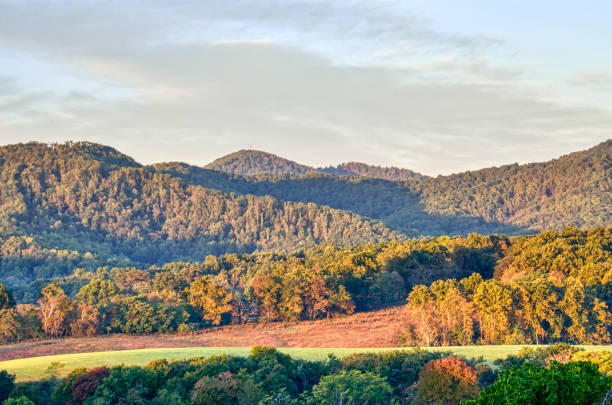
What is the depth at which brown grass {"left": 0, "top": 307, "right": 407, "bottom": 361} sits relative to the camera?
5047 centimetres

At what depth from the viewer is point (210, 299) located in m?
63.1

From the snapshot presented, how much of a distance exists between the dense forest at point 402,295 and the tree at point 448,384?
21.0m

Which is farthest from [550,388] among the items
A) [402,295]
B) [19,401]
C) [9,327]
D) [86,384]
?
[402,295]

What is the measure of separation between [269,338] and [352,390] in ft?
97.0

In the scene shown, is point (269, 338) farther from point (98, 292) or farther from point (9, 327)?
point (98, 292)

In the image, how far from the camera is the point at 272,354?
110 feet

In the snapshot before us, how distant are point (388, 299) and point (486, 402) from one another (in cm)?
5915

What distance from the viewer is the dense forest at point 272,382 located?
2753 cm

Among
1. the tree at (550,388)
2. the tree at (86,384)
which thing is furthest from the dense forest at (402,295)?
the tree at (550,388)

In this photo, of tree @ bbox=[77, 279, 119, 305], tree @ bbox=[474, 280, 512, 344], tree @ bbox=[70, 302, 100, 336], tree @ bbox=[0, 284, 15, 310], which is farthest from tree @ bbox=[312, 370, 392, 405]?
tree @ bbox=[77, 279, 119, 305]

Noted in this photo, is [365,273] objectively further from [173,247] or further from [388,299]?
[173,247]

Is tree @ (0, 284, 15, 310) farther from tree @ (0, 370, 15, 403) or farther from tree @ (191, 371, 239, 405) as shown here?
tree @ (191, 371, 239, 405)

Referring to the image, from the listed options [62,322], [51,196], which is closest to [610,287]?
[62,322]

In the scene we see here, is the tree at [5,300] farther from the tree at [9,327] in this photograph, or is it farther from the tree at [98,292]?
the tree at [98,292]
